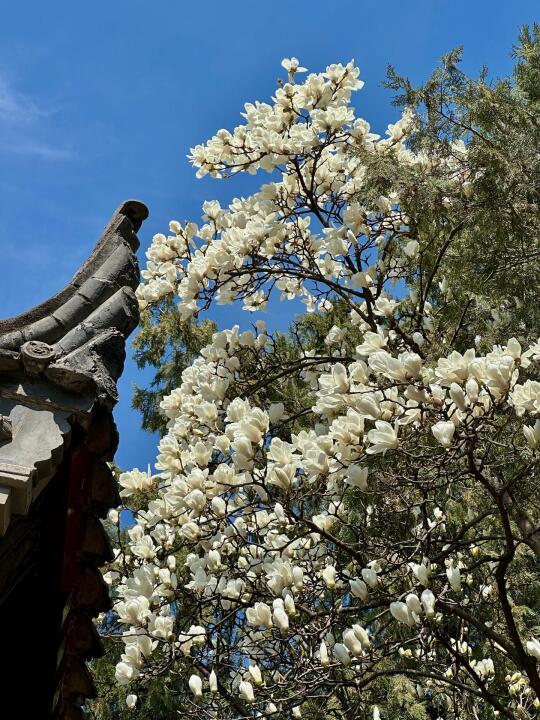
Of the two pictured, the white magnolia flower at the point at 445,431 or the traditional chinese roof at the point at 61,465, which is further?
the white magnolia flower at the point at 445,431

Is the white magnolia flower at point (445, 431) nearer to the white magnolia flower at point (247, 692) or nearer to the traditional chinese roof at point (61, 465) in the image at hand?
the traditional chinese roof at point (61, 465)

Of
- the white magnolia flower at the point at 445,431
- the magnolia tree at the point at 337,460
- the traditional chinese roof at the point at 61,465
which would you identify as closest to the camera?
the traditional chinese roof at the point at 61,465

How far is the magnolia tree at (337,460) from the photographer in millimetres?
3820

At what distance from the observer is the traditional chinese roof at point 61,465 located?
7.08ft

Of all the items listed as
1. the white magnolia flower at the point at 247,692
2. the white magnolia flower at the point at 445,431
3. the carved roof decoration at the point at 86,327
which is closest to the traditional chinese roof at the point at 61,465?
the carved roof decoration at the point at 86,327

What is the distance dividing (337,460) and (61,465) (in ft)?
6.22

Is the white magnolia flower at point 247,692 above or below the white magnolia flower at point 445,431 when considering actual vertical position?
below

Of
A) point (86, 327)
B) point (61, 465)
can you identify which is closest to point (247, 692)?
point (61, 465)

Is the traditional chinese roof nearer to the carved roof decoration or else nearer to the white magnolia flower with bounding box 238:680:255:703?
the carved roof decoration

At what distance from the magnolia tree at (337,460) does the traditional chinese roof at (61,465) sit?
133 cm

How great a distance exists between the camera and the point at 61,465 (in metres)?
2.43

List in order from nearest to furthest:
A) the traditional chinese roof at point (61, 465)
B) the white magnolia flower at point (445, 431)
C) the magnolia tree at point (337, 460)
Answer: the traditional chinese roof at point (61, 465) < the white magnolia flower at point (445, 431) < the magnolia tree at point (337, 460)

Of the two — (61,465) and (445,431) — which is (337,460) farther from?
(61,465)

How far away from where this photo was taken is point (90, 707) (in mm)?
8375
